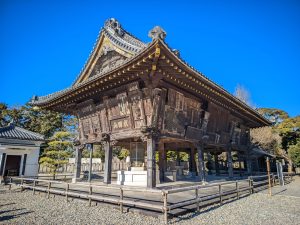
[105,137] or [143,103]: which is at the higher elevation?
[143,103]

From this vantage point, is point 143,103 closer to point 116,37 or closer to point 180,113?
point 180,113

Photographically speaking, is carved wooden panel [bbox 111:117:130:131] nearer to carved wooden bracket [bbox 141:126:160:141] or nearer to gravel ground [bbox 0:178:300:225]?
carved wooden bracket [bbox 141:126:160:141]

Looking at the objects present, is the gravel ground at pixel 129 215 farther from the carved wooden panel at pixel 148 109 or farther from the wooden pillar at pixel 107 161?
the carved wooden panel at pixel 148 109

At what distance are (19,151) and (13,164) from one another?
1629mm

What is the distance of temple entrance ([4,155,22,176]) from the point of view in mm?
18652

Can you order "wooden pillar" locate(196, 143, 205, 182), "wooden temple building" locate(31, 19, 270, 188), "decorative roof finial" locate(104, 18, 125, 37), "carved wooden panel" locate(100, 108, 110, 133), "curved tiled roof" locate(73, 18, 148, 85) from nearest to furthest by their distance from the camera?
"wooden temple building" locate(31, 19, 270, 188) → "curved tiled roof" locate(73, 18, 148, 85) → "wooden pillar" locate(196, 143, 205, 182) → "carved wooden panel" locate(100, 108, 110, 133) → "decorative roof finial" locate(104, 18, 125, 37)

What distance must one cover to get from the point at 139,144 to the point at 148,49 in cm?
830

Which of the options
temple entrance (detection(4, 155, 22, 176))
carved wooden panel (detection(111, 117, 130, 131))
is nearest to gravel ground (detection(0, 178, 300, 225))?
carved wooden panel (detection(111, 117, 130, 131))

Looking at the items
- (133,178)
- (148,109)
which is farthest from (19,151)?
(148,109)

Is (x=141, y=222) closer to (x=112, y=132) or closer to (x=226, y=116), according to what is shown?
(x=112, y=132)

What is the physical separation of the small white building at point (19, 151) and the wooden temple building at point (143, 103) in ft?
21.0

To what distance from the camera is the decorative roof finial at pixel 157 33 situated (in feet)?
22.5

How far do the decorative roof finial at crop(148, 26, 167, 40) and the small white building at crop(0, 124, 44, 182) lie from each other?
17200mm

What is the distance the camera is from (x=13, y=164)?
63.0ft
